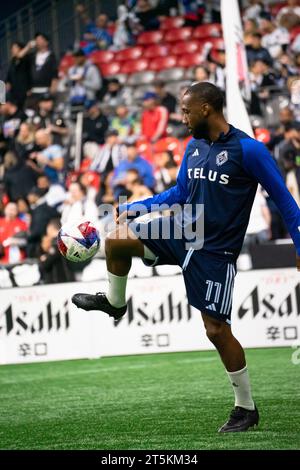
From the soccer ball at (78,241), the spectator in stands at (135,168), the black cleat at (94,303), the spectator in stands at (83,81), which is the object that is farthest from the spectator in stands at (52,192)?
the black cleat at (94,303)

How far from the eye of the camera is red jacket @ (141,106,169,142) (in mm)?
17625

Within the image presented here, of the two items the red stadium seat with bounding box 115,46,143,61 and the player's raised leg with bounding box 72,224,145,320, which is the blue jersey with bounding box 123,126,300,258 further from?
the red stadium seat with bounding box 115,46,143,61

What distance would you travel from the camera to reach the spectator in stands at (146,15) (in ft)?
72.8

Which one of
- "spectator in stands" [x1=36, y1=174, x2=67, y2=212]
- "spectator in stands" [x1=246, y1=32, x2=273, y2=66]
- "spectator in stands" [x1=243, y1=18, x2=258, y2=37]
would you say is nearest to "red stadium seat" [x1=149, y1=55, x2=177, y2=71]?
"spectator in stands" [x1=243, y1=18, x2=258, y2=37]

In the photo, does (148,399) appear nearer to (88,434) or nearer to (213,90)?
(88,434)

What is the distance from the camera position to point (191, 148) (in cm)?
679

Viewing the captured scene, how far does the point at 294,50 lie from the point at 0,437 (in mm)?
12916

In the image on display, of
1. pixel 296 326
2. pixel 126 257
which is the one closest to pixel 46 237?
pixel 296 326

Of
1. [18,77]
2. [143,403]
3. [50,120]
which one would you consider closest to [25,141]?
[50,120]

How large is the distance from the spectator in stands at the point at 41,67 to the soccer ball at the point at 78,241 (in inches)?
507

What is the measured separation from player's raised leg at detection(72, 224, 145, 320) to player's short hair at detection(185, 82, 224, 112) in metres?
1.00

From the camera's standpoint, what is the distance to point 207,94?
650 cm

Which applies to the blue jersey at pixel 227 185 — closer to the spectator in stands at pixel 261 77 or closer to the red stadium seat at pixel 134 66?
the spectator in stands at pixel 261 77

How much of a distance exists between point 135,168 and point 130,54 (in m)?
7.47
